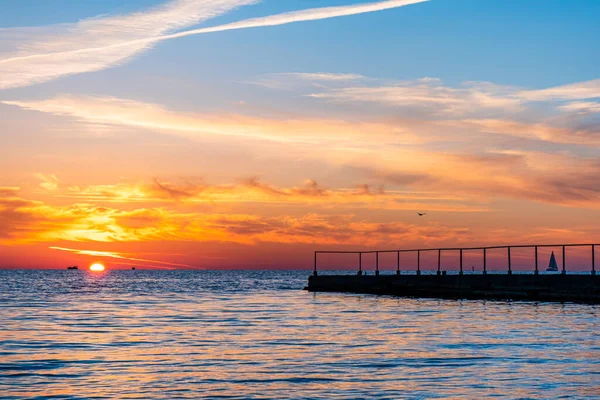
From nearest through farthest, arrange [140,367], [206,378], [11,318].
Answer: [206,378] < [140,367] < [11,318]

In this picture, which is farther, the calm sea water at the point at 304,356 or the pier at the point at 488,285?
the pier at the point at 488,285

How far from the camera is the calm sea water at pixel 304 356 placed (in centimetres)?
2325

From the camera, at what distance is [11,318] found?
5366 centimetres

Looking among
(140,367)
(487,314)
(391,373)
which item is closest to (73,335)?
(140,367)

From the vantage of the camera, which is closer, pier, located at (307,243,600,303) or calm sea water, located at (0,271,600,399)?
calm sea water, located at (0,271,600,399)

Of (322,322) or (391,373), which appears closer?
(391,373)

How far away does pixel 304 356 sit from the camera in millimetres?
30750

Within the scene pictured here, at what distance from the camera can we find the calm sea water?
23.2 m

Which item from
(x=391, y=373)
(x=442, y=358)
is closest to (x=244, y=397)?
(x=391, y=373)

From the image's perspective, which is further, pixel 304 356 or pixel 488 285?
pixel 488 285

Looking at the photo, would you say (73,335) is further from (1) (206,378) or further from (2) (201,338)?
(1) (206,378)

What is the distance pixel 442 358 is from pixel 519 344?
248 inches

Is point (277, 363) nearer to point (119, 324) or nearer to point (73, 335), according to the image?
point (73, 335)

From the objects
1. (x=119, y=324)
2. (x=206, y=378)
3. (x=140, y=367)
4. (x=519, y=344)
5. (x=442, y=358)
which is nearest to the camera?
(x=206, y=378)
